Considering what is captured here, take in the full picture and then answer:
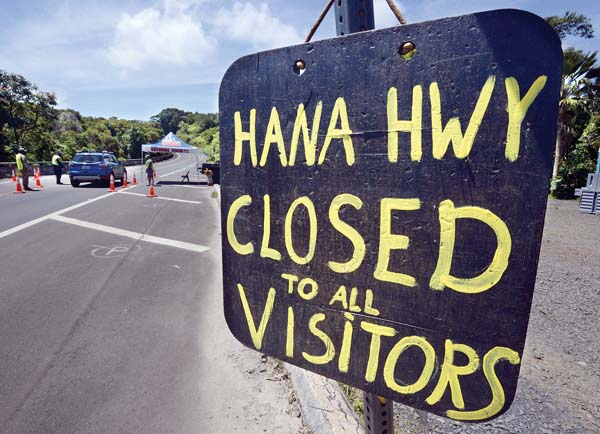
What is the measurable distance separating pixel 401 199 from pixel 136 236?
7572 millimetres

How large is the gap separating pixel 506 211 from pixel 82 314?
173 inches

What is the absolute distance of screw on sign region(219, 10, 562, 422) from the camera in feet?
2.50

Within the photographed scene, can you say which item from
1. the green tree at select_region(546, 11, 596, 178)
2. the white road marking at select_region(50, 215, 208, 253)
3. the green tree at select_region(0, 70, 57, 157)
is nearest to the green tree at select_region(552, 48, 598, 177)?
the green tree at select_region(546, 11, 596, 178)

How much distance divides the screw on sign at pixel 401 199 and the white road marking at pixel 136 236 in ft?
18.9

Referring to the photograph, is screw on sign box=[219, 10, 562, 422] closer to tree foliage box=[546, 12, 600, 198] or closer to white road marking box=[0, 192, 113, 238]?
white road marking box=[0, 192, 113, 238]

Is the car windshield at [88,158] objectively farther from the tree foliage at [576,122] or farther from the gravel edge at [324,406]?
the tree foliage at [576,122]

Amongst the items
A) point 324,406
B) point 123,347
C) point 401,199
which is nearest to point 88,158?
point 123,347

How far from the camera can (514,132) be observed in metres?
0.75

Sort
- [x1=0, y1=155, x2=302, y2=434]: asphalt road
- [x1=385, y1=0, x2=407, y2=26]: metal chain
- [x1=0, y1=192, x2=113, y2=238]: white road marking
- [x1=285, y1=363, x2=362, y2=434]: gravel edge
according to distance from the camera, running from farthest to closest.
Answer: [x1=0, y1=192, x2=113, y2=238]: white road marking
[x1=0, y1=155, x2=302, y2=434]: asphalt road
[x1=285, y1=363, x2=362, y2=434]: gravel edge
[x1=385, y1=0, x2=407, y2=26]: metal chain

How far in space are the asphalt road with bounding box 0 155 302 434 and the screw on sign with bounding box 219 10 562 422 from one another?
180cm

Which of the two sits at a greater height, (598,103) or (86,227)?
(598,103)

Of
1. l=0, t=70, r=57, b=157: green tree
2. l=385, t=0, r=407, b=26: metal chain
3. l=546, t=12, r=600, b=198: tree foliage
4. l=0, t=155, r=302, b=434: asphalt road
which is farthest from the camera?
l=0, t=70, r=57, b=157: green tree

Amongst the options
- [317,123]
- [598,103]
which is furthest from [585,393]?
[598,103]

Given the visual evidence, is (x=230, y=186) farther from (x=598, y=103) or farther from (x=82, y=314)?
(x=598, y=103)
